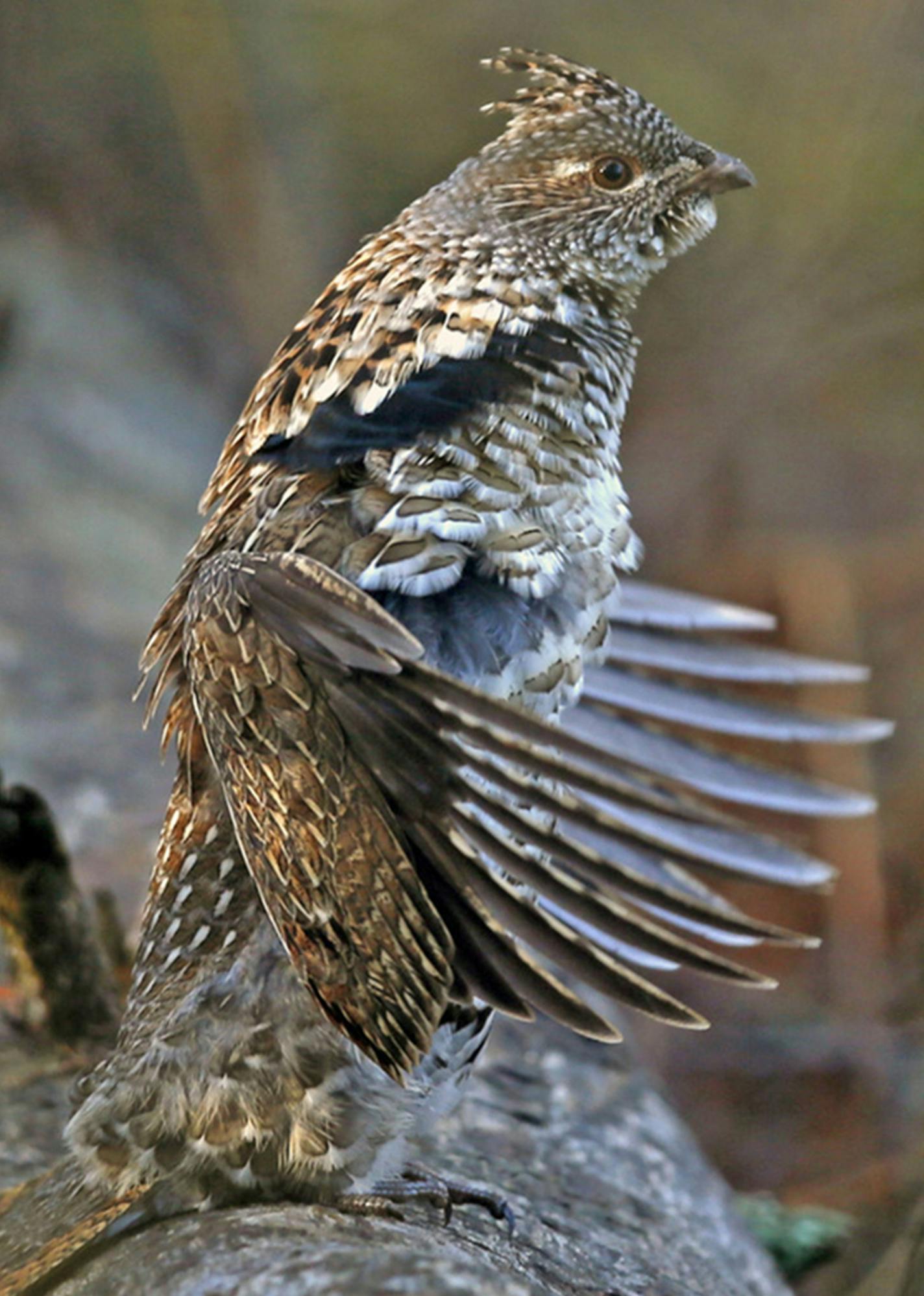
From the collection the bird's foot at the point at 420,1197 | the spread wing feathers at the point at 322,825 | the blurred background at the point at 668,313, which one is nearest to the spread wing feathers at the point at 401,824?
the spread wing feathers at the point at 322,825

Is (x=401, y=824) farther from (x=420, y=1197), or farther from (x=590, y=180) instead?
(x=590, y=180)

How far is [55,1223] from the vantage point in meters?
2.53

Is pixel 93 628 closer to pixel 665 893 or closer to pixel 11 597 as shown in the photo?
pixel 11 597

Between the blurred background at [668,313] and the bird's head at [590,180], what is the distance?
9.19ft

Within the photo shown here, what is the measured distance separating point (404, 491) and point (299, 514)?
184 millimetres

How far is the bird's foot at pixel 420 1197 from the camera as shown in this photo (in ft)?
8.10

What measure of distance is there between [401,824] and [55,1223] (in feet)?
3.10

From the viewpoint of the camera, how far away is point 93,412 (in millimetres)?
6184

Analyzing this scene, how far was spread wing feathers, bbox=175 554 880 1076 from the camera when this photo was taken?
2094mm

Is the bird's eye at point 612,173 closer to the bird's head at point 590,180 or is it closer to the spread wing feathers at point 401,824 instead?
the bird's head at point 590,180

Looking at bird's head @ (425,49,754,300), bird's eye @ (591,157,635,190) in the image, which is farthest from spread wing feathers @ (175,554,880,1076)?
bird's eye @ (591,157,635,190)

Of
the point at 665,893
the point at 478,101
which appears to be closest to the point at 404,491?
the point at 665,893

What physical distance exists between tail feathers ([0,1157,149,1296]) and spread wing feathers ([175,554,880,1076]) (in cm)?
49

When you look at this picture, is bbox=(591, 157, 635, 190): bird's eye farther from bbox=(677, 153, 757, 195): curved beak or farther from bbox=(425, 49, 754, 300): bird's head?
bbox=(677, 153, 757, 195): curved beak
